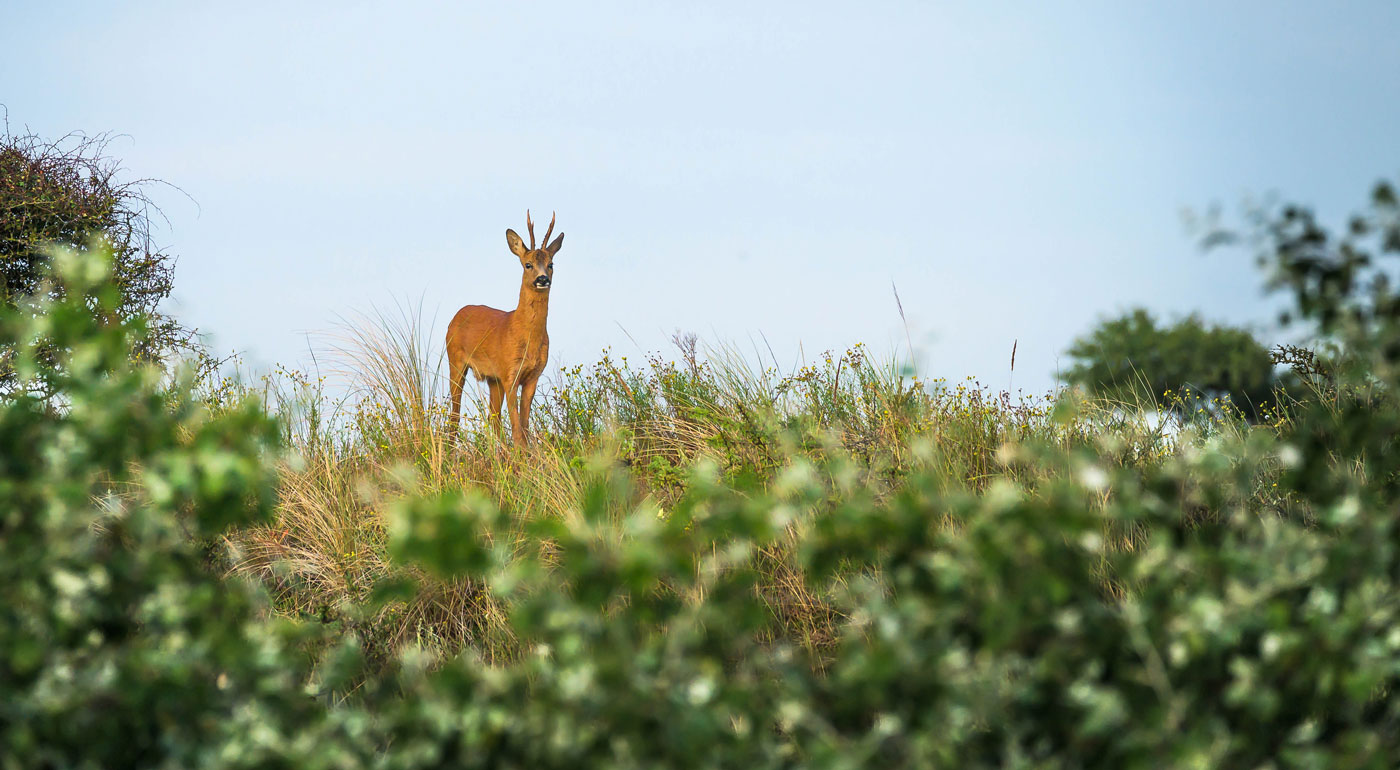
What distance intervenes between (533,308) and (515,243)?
61 cm

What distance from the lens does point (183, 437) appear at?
687 centimetres

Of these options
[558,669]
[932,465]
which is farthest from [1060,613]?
[932,465]

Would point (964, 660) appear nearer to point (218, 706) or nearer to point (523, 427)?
point (218, 706)

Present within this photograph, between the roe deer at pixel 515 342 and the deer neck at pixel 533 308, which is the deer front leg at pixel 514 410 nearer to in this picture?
the roe deer at pixel 515 342

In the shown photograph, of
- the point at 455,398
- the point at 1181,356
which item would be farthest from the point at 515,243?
the point at 1181,356

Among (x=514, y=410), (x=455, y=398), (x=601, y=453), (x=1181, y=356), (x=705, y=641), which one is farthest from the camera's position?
(x=1181, y=356)

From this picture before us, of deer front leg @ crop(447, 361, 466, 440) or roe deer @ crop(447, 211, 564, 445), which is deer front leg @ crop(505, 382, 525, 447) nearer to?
roe deer @ crop(447, 211, 564, 445)

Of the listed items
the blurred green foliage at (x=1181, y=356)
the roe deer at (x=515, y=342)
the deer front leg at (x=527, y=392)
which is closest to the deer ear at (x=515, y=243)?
the roe deer at (x=515, y=342)

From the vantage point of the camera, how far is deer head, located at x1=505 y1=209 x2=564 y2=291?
8.95 m

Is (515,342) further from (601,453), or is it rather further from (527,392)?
(601,453)

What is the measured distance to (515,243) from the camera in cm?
918

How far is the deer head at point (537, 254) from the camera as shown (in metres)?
8.95

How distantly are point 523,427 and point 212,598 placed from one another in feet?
22.1

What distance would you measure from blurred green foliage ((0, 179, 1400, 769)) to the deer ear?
687cm
